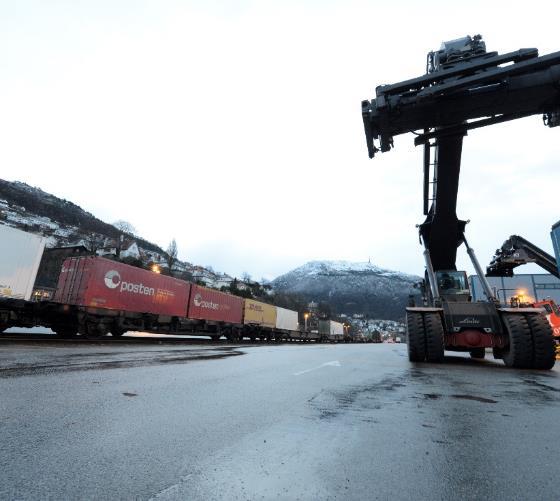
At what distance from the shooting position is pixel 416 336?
933 cm

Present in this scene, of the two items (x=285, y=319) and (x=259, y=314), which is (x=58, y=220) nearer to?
(x=285, y=319)

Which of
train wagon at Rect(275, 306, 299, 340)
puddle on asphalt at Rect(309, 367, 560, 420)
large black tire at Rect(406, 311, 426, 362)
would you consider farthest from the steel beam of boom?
train wagon at Rect(275, 306, 299, 340)

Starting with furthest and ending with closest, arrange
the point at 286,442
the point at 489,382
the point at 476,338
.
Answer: the point at 476,338 → the point at 489,382 → the point at 286,442

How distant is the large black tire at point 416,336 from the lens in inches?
368

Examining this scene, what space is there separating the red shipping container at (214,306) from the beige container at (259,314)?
1626 millimetres

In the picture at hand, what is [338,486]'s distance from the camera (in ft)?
6.21

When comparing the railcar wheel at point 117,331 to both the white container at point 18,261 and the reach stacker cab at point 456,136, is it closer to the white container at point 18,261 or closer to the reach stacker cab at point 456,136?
the white container at point 18,261

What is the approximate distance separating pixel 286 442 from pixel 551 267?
2230 cm

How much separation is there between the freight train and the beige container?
3.17 meters

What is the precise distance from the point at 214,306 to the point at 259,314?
10.1 meters

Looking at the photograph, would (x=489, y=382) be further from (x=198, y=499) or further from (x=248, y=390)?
(x=198, y=499)

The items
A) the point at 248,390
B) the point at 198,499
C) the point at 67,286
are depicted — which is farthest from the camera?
the point at 67,286

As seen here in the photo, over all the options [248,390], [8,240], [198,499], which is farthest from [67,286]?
[198,499]

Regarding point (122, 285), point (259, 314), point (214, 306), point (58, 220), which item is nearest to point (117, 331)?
point (122, 285)
